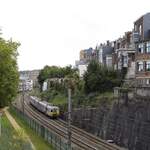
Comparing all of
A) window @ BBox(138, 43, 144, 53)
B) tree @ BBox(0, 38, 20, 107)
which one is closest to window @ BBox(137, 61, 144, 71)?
window @ BBox(138, 43, 144, 53)

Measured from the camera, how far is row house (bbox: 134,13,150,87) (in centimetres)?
6806

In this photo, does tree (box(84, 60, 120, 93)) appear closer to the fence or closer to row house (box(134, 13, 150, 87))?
row house (box(134, 13, 150, 87))

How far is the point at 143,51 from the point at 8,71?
21.1 meters

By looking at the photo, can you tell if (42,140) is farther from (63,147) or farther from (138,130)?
(63,147)

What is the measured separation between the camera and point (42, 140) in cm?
5094

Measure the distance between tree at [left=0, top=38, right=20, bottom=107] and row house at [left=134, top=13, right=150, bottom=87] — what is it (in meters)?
17.7

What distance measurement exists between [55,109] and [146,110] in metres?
36.5

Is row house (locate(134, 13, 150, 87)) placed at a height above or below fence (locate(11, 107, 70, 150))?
above

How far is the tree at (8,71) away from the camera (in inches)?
2218

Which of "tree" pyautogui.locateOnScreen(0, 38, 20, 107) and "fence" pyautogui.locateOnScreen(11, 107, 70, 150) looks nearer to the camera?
"fence" pyautogui.locateOnScreen(11, 107, 70, 150)

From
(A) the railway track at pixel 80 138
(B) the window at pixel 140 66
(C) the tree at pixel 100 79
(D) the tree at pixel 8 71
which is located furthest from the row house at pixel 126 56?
(D) the tree at pixel 8 71

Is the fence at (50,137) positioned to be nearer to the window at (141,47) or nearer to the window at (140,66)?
the window at (140,66)

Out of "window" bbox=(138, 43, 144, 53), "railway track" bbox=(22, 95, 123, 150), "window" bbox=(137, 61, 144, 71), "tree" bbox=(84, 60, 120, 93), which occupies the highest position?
"window" bbox=(138, 43, 144, 53)

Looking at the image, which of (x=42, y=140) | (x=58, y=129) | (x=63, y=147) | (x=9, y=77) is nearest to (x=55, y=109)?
(x=58, y=129)
